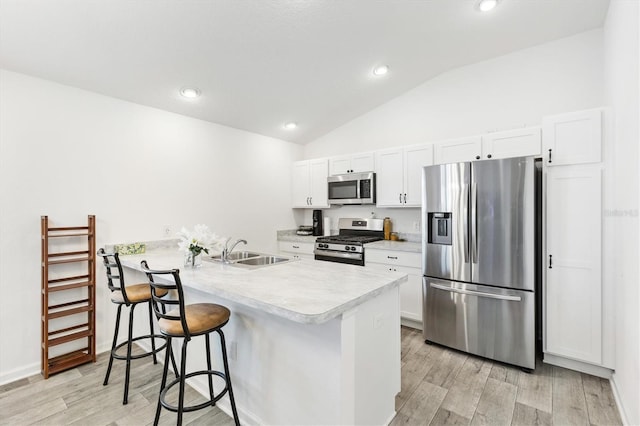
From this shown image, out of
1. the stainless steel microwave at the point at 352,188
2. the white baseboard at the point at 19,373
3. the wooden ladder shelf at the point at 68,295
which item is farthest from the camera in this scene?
the stainless steel microwave at the point at 352,188

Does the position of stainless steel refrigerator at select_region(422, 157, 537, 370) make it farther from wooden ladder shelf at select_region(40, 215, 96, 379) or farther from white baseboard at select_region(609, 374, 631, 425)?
wooden ladder shelf at select_region(40, 215, 96, 379)

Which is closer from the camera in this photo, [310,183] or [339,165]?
[339,165]

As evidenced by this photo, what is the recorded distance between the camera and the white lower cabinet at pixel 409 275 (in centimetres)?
337

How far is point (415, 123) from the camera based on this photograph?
159 inches

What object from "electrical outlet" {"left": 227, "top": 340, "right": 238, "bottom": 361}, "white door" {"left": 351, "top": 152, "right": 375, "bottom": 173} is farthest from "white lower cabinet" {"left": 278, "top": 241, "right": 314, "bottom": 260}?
"electrical outlet" {"left": 227, "top": 340, "right": 238, "bottom": 361}

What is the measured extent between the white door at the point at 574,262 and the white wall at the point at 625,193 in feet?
0.33

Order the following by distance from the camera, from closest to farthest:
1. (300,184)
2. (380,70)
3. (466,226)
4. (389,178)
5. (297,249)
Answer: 1. (466,226)
2. (380,70)
3. (389,178)
4. (297,249)
5. (300,184)

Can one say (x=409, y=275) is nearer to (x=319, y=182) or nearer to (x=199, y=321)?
(x=319, y=182)

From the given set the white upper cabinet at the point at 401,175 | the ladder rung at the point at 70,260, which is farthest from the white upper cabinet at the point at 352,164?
the ladder rung at the point at 70,260

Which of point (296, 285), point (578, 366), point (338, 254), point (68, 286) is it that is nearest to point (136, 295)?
point (68, 286)

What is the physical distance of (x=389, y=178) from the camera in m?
3.88

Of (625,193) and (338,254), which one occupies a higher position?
(625,193)

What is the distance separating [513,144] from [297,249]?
306 centimetres

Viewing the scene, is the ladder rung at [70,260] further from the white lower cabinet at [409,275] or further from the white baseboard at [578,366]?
the white baseboard at [578,366]
